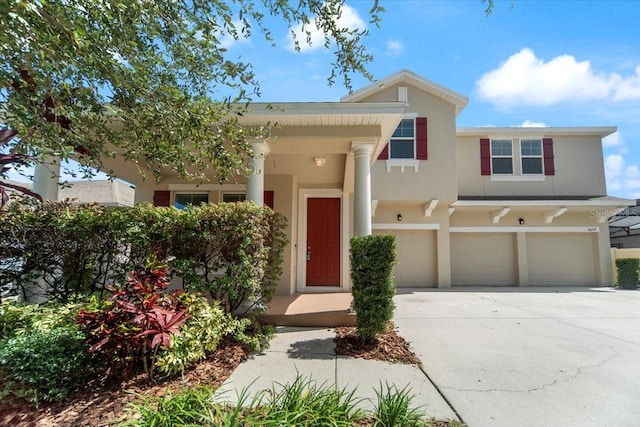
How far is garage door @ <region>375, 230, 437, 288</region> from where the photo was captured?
1145 cm

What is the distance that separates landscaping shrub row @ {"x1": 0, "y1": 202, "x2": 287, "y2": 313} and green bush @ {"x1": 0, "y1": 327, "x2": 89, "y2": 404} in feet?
4.53

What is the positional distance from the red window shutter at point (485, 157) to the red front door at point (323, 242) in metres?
6.89

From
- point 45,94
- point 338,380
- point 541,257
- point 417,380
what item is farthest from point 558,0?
point 541,257

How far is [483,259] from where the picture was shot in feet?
39.2

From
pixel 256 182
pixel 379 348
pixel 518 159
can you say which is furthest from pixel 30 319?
pixel 518 159

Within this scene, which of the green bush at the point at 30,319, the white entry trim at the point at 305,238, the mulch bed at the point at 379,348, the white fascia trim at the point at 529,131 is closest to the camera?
the green bush at the point at 30,319

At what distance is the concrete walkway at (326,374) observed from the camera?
9.39ft

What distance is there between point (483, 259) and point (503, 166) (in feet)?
11.8

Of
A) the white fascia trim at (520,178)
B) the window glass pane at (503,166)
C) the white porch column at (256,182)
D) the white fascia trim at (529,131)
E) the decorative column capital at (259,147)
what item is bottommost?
the white porch column at (256,182)

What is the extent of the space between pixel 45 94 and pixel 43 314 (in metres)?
2.34

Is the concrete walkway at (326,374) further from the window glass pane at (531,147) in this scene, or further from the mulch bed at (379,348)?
the window glass pane at (531,147)

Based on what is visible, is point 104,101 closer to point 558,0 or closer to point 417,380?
point 417,380

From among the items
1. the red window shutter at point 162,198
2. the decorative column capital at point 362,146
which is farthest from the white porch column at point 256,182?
the red window shutter at point 162,198

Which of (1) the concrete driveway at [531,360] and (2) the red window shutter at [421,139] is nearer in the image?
(1) the concrete driveway at [531,360]
